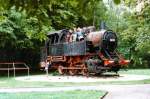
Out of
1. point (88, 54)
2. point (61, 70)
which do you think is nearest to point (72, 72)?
point (61, 70)

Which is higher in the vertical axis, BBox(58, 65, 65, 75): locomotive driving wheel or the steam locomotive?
the steam locomotive

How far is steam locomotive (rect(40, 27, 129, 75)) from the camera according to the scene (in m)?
23.0

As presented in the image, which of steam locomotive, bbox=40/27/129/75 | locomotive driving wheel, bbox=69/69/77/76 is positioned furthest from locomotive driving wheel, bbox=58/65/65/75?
locomotive driving wheel, bbox=69/69/77/76

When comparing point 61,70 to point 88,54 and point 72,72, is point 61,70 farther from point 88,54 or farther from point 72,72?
point 88,54

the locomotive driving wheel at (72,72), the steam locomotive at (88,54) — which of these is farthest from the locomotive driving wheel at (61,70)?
the locomotive driving wheel at (72,72)

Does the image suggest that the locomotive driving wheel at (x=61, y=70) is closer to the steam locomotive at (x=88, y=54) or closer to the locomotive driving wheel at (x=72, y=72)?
the steam locomotive at (x=88, y=54)

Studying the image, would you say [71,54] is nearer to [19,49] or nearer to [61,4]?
[19,49]

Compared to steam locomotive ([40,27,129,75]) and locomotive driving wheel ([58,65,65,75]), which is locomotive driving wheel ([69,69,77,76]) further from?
locomotive driving wheel ([58,65,65,75])

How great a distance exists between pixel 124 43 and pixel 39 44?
29.8ft

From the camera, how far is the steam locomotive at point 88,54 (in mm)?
23031

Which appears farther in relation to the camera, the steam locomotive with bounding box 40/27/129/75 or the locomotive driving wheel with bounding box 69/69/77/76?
the locomotive driving wheel with bounding box 69/69/77/76

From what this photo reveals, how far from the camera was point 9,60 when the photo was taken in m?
32.0

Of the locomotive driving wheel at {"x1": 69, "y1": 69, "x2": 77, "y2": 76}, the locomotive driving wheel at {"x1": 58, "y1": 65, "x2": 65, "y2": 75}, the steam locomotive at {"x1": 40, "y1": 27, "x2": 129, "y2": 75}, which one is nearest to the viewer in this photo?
the steam locomotive at {"x1": 40, "y1": 27, "x2": 129, "y2": 75}

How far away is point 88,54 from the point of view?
78.6 ft
